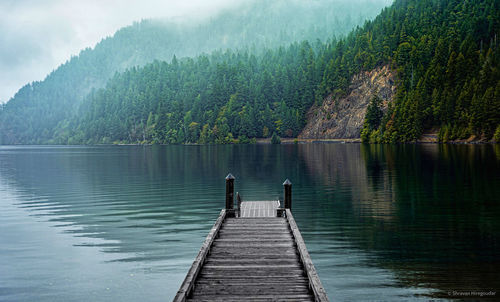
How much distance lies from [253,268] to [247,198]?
25.7m

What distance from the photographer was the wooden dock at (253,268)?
41.8 ft

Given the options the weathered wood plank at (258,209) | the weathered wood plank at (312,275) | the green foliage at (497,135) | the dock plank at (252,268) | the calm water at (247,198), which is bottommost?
the calm water at (247,198)

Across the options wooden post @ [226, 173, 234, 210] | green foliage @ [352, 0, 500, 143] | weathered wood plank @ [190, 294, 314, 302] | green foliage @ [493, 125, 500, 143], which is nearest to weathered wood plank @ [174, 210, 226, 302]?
weathered wood plank @ [190, 294, 314, 302]

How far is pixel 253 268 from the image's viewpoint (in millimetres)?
15141

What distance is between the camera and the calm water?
16.9 metres

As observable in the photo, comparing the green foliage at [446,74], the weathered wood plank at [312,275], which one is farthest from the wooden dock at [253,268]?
the green foliage at [446,74]

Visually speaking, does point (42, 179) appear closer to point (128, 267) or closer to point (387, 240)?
point (128, 267)

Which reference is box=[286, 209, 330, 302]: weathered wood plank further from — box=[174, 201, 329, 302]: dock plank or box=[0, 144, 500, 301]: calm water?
box=[0, 144, 500, 301]: calm water

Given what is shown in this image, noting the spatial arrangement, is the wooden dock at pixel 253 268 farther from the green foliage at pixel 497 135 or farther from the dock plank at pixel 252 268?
the green foliage at pixel 497 135

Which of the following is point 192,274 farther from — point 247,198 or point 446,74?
point 446,74

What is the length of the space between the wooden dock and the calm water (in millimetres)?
1784

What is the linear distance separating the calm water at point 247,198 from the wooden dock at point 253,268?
5.85 feet

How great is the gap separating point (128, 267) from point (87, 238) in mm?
7044

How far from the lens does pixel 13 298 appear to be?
16.1 meters
